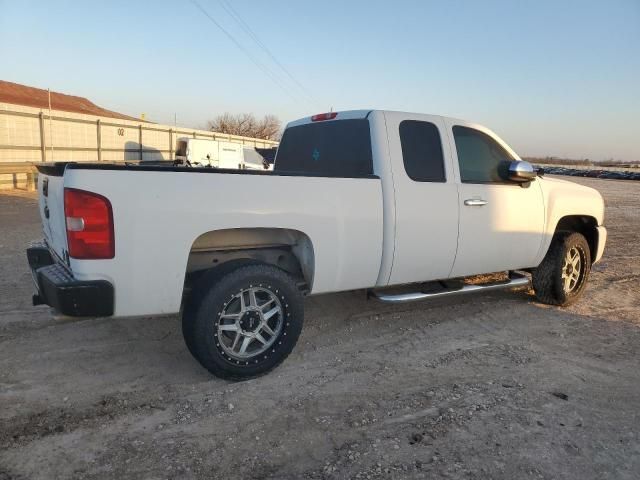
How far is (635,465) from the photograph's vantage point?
2578mm

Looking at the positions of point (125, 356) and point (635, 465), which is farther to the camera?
point (125, 356)

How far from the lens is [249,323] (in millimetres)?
3420

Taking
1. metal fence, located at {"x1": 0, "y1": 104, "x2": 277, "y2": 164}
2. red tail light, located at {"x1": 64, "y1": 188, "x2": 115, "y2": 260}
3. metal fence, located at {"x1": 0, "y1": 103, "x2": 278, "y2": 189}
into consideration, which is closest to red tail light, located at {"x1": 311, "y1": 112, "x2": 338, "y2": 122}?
red tail light, located at {"x1": 64, "y1": 188, "x2": 115, "y2": 260}

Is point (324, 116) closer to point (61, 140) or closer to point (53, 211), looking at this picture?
point (53, 211)

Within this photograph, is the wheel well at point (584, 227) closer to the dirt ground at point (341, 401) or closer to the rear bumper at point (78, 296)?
the dirt ground at point (341, 401)

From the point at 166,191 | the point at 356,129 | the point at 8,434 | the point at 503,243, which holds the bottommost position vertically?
the point at 8,434

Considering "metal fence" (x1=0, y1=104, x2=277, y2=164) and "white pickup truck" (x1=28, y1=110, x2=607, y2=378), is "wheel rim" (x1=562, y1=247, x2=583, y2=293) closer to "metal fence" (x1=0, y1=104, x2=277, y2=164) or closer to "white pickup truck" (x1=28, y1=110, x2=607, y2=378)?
"white pickup truck" (x1=28, y1=110, x2=607, y2=378)

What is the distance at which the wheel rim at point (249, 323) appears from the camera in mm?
3342

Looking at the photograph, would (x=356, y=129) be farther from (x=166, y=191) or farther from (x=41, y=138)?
(x=41, y=138)

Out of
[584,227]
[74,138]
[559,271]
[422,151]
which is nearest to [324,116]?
[422,151]

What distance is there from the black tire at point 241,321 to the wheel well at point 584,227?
3.62m

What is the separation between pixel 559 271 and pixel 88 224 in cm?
477

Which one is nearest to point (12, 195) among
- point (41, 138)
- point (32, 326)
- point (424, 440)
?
point (41, 138)

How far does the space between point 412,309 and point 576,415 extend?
2.29 metres
